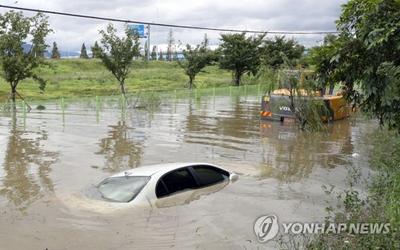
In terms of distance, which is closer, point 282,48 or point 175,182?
point 175,182

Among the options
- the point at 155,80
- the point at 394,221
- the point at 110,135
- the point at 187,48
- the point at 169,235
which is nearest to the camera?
the point at 394,221

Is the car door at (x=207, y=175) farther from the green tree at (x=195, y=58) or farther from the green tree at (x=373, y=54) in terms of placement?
the green tree at (x=195, y=58)

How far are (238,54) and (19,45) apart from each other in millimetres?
26389

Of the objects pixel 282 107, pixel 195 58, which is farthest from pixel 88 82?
pixel 282 107

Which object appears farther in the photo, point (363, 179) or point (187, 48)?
point (187, 48)

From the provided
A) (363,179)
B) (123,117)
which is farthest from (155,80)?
(363,179)

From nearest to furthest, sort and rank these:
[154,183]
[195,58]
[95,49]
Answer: [154,183] < [95,49] < [195,58]

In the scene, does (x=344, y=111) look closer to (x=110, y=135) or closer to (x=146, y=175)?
(x=110, y=135)

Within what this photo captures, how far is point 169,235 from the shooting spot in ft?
27.7

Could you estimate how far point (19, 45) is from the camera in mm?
27109

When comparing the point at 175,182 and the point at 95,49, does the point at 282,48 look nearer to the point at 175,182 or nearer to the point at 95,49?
the point at 95,49

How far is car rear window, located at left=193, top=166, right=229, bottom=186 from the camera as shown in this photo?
10.2 meters

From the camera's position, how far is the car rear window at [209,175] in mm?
10180

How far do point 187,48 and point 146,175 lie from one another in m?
39.0
